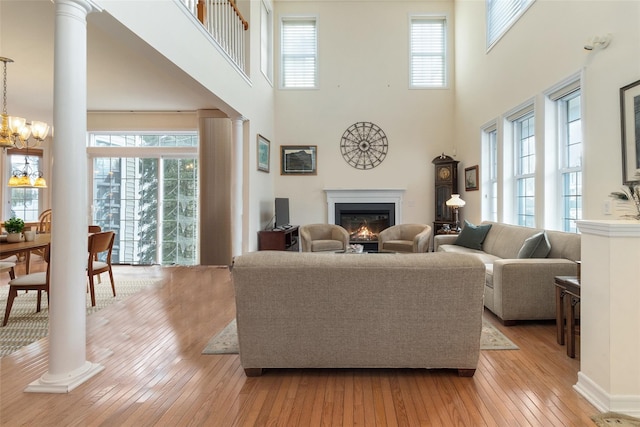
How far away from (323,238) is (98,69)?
4.23m

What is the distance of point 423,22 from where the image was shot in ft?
23.3

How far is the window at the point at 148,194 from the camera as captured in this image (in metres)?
6.36

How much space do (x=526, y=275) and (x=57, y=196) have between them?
364 cm

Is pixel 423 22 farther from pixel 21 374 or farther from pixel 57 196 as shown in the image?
pixel 21 374

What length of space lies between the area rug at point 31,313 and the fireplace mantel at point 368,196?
3698 mm

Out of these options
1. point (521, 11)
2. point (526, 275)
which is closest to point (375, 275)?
point (526, 275)

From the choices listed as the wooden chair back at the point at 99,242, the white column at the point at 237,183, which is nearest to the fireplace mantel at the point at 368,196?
the white column at the point at 237,183

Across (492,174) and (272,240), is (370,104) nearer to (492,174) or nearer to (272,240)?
(492,174)

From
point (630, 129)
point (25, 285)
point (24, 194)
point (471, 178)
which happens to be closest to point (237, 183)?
point (25, 285)

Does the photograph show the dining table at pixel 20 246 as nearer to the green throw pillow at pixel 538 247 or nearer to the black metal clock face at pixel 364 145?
the green throw pillow at pixel 538 247

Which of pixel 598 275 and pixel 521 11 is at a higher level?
pixel 521 11

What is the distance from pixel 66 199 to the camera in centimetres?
205

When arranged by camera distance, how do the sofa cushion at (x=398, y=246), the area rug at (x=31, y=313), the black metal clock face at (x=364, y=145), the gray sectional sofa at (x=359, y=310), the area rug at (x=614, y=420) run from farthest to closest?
the black metal clock face at (x=364, y=145) → the sofa cushion at (x=398, y=246) → the area rug at (x=31, y=313) → the gray sectional sofa at (x=359, y=310) → the area rug at (x=614, y=420)

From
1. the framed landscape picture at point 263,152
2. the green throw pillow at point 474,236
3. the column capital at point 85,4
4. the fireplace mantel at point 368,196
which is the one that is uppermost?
the column capital at point 85,4
